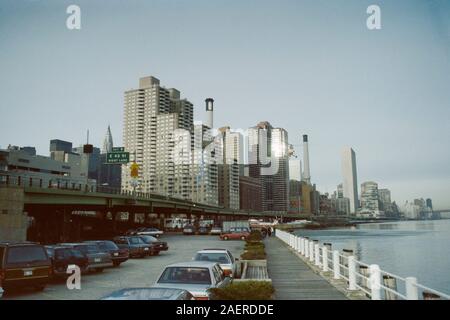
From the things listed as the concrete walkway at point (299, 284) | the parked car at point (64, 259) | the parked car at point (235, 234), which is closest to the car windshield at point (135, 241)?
the parked car at point (64, 259)

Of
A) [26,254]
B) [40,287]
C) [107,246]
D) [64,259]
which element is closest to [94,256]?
[64,259]

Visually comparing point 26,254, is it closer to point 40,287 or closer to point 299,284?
point 40,287

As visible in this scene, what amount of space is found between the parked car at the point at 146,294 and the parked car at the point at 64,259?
40.5 feet

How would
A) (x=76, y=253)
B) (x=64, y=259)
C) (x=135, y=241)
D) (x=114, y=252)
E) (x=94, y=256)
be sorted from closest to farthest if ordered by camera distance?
(x=64, y=259)
(x=76, y=253)
(x=94, y=256)
(x=114, y=252)
(x=135, y=241)

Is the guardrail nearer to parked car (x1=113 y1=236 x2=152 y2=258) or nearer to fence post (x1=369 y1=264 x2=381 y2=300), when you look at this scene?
fence post (x1=369 y1=264 x2=381 y2=300)

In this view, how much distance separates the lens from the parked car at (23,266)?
46.8 ft

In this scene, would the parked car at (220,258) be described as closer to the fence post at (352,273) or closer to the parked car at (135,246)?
the fence post at (352,273)

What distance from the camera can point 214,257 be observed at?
1688 cm

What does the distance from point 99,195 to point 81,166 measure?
111585mm

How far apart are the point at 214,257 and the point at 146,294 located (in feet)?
30.6

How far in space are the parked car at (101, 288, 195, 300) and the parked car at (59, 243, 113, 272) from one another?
14200mm
